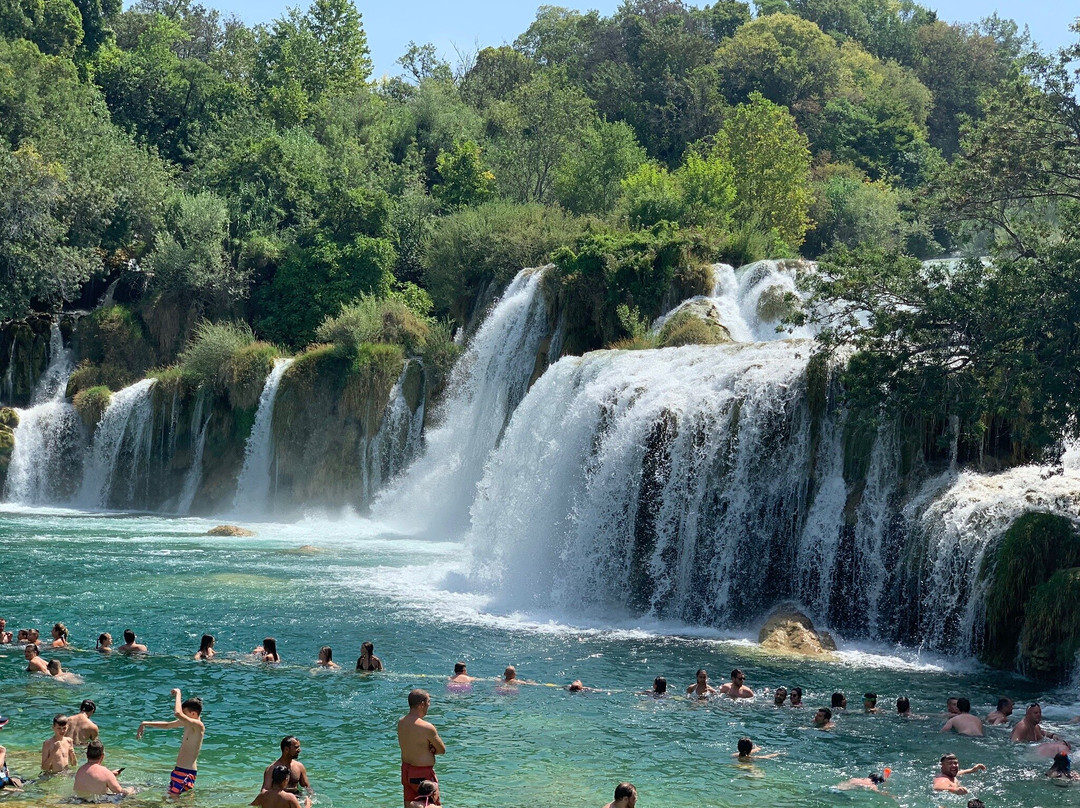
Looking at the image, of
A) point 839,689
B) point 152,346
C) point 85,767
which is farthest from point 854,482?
point 152,346

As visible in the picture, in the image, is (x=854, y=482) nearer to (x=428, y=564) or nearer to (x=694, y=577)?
(x=694, y=577)

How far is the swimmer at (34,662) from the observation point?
60.2 feet

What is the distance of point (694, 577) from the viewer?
2334 cm

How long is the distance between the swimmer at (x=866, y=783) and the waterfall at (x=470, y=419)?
21463 mm

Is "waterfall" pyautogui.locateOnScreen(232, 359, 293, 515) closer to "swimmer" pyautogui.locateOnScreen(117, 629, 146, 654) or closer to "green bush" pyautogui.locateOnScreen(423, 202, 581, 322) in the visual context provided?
"green bush" pyautogui.locateOnScreen(423, 202, 581, 322)

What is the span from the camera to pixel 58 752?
1403cm

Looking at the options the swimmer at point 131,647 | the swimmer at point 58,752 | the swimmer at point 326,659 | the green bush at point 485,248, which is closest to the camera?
the swimmer at point 58,752

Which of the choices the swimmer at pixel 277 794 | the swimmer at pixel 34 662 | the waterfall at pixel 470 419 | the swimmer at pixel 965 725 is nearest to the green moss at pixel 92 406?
the waterfall at pixel 470 419

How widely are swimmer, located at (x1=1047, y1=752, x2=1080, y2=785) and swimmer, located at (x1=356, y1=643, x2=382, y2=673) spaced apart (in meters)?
→ 9.15

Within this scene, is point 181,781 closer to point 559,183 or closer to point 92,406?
point 92,406

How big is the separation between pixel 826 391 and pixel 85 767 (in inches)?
556

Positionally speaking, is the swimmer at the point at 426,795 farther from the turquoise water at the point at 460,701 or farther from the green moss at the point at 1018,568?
the green moss at the point at 1018,568

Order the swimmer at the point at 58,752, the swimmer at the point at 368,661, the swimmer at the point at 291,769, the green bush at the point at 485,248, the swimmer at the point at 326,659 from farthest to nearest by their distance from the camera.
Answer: the green bush at the point at 485,248 < the swimmer at the point at 326,659 < the swimmer at the point at 368,661 < the swimmer at the point at 58,752 < the swimmer at the point at 291,769

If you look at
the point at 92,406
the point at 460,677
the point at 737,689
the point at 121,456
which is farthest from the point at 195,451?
the point at 737,689
